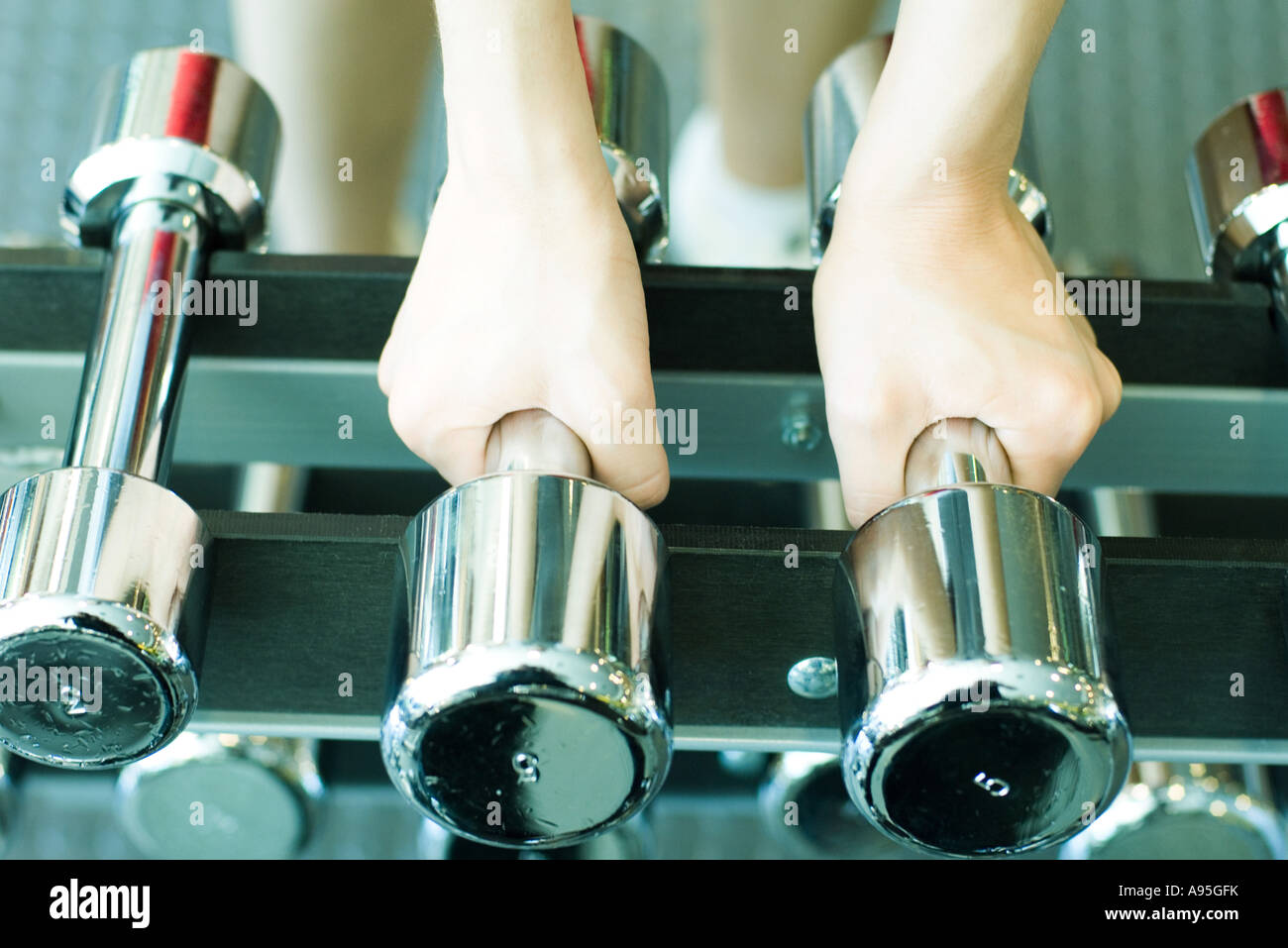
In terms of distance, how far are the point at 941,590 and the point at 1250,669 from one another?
4.7 inches

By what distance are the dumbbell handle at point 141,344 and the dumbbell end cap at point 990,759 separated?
0.21m

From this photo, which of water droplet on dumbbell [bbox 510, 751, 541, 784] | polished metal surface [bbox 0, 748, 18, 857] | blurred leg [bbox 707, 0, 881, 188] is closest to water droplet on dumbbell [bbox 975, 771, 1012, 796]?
water droplet on dumbbell [bbox 510, 751, 541, 784]

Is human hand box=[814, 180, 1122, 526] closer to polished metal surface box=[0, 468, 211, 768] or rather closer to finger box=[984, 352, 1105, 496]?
finger box=[984, 352, 1105, 496]

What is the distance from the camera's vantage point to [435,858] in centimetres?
46

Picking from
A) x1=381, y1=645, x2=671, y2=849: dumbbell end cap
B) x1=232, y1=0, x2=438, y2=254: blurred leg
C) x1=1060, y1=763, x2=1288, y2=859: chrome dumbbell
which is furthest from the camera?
x1=232, y1=0, x2=438, y2=254: blurred leg

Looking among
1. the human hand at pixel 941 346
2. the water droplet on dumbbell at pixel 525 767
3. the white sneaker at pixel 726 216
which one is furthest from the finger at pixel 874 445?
the white sneaker at pixel 726 216

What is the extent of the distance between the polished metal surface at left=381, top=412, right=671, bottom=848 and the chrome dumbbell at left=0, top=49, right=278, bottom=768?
0.21 feet

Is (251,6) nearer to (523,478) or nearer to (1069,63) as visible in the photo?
(523,478)

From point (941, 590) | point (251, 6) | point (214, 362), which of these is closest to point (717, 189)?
point (251, 6)

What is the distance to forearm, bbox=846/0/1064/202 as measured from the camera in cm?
35

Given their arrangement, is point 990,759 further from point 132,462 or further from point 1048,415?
point 132,462

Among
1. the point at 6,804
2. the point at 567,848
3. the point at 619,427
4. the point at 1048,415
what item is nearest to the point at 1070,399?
the point at 1048,415

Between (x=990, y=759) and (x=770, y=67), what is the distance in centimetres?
49

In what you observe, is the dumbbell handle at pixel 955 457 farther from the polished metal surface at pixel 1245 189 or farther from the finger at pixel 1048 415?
the polished metal surface at pixel 1245 189
